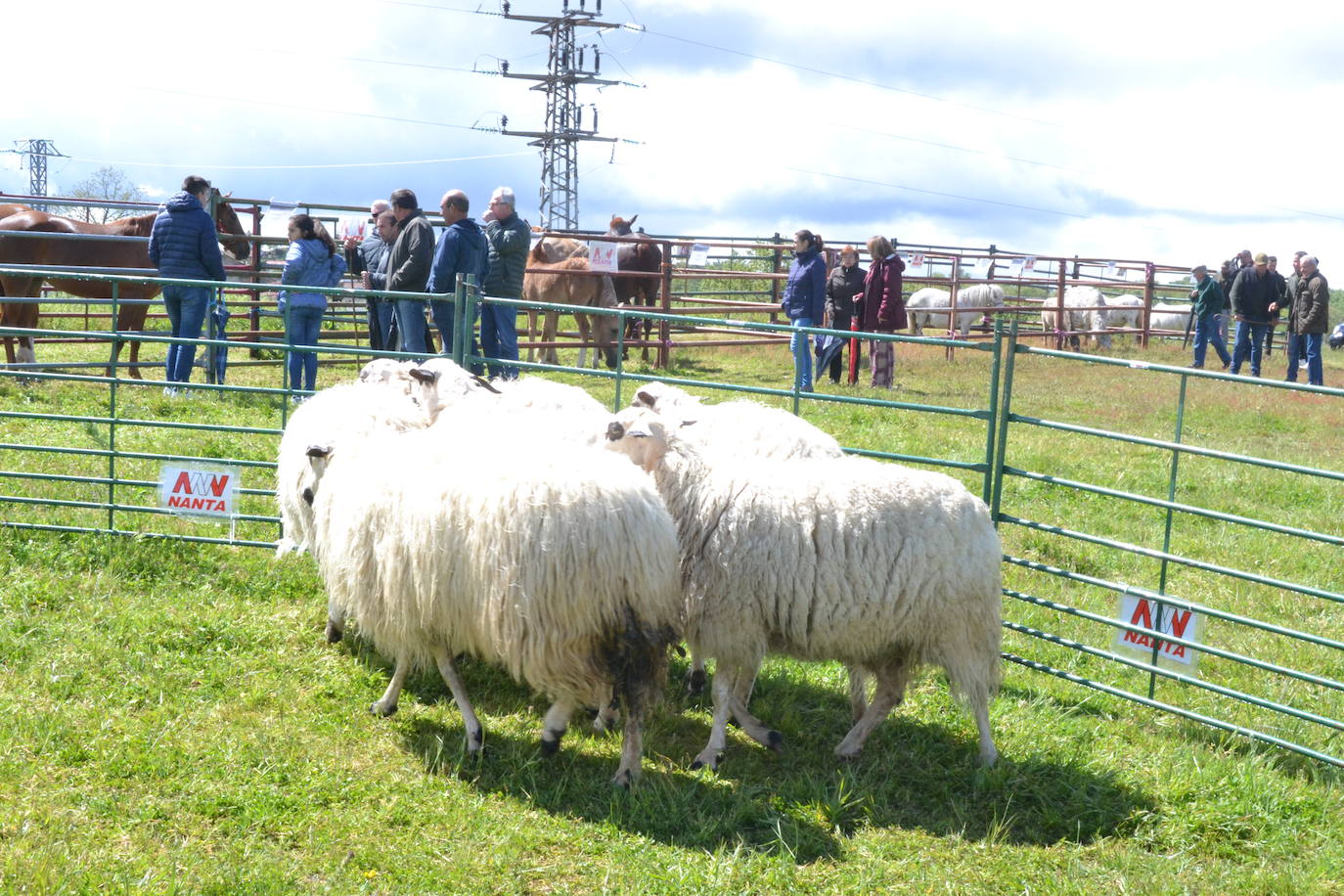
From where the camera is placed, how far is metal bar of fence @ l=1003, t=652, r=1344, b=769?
4.86m

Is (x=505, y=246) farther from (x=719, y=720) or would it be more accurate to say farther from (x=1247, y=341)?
(x=1247, y=341)

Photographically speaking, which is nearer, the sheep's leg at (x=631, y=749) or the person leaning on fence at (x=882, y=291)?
the sheep's leg at (x=631, y=749)

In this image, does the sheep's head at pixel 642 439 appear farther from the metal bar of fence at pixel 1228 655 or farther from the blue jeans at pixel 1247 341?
the blue jeans at pixel 1247 341

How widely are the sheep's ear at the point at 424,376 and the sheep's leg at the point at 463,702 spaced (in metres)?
1.57

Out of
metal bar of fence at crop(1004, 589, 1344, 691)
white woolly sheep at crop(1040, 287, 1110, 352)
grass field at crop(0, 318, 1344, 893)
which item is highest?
white woolly sheep at crop(1040, 287, 1110, 352)

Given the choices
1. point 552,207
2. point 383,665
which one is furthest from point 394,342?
point 552,207

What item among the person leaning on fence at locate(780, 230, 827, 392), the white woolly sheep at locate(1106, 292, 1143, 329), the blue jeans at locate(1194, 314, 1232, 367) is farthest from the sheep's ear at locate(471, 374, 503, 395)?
the white woolly sheep at locate(1106, 292, 1143, 329)

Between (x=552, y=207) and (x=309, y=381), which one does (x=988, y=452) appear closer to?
(x=309, y=381)

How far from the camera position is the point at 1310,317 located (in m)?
16.2

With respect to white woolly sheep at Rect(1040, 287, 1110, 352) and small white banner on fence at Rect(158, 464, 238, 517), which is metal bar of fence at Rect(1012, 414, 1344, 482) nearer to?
small white banner on fence at Rect(158, 464, 238, 517)

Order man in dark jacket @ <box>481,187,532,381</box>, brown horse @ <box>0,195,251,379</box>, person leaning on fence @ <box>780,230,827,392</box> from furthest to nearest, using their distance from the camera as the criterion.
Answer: person leaning on fence @ <box>780,230,827,392</box>, brown horse @ <box>0,195,251,379</box>, man in dark jacket @ <box>481,187,532,381</box>

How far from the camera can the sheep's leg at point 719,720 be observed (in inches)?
188

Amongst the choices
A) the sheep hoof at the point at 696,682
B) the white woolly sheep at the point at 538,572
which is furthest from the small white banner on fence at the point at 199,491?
the sheep hoof at the point at 696,682

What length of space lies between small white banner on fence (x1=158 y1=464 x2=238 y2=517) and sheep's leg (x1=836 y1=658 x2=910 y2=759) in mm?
3686
